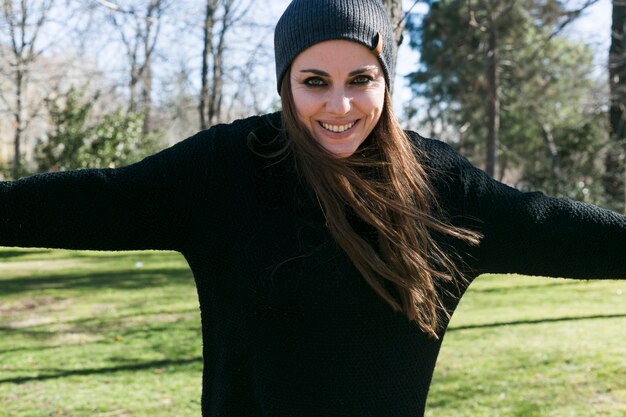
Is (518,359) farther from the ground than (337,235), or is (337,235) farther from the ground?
(337,235)

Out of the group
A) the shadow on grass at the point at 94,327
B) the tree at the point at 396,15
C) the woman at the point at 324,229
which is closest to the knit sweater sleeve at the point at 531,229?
the woman at the point at 324,229

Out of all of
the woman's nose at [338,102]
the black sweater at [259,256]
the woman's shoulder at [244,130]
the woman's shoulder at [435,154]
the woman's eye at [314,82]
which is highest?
the woman's eye at [314,82]

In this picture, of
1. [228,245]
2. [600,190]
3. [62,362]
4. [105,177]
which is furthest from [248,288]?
[600,190]

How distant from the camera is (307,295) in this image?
1846 millimetres

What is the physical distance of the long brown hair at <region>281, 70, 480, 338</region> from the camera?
75.2 inches

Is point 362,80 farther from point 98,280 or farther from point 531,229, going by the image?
point 98,280

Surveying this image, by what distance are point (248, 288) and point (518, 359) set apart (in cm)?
568

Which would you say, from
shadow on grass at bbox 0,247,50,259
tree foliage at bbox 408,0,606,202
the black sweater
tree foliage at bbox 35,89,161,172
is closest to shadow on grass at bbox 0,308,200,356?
the black sweater

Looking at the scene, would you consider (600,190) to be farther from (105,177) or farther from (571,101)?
(105,177)

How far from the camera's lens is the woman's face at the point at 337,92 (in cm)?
194

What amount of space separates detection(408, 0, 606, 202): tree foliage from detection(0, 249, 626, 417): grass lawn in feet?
35.5

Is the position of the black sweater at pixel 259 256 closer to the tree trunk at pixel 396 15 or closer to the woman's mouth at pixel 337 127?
the woman's mouth at pixel 337 127

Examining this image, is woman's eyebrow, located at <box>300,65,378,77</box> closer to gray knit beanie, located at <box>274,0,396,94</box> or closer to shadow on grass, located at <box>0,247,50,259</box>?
gray knit beanie, located at <box>274,0,396,94</box>

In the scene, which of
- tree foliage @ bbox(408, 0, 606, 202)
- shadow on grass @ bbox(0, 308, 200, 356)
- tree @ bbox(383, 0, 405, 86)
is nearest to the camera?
tree @ bbox(383, 0, 405, 86)
